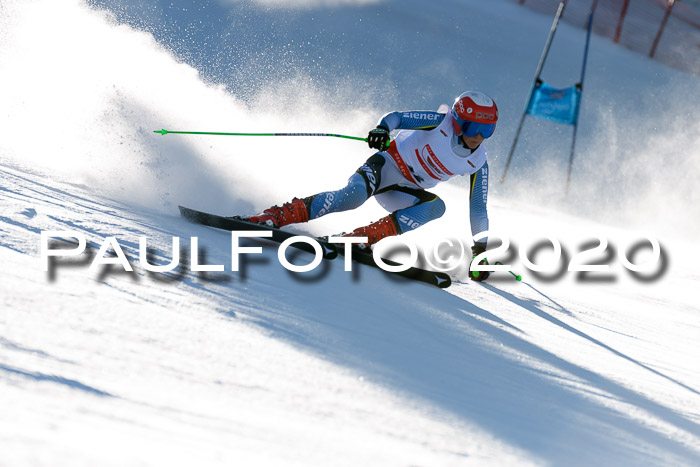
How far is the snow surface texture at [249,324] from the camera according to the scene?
1.41 m

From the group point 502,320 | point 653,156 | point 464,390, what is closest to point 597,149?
point 653,156

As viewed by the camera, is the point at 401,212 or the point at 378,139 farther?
the point at 401,212

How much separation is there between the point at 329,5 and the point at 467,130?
14.1 meters

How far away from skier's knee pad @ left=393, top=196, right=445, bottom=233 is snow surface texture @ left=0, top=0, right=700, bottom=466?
0.54 m

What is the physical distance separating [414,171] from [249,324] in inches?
94.4

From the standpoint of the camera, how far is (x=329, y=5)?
681 inches

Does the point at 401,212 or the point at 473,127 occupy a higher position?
the point at 473,127

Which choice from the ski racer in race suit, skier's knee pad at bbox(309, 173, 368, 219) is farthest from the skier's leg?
skier's knee pad at bbox(309, 173, 368, 219)

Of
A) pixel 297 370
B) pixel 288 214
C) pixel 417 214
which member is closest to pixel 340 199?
pixel 288 214

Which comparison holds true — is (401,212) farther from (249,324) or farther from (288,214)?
(249,324)

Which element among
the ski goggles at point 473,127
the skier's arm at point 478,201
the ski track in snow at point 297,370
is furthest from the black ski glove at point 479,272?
the ski track in snow at point 297,370

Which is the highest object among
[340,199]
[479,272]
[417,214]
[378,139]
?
[378,139]

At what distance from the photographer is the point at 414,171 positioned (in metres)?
4.32

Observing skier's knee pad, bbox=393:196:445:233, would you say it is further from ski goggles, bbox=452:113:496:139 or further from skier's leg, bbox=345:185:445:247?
ski goggles, bbox=452:113:496:139
